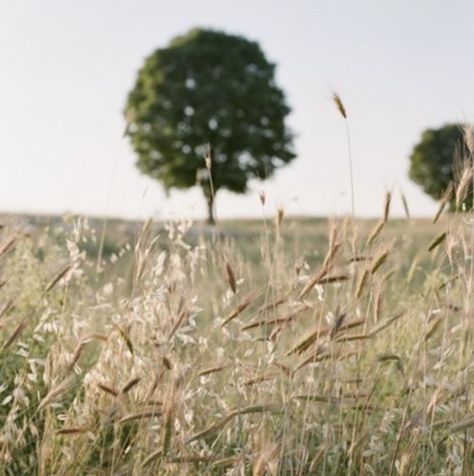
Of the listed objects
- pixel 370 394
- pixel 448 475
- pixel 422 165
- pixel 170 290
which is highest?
pixel 422 165

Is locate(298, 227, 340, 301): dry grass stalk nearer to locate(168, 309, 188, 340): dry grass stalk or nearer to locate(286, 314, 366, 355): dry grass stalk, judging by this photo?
locate(286, 314, 366, 355): dry grass stalk

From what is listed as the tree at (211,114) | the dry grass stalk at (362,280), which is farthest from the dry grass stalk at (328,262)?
the tree at (211,114)

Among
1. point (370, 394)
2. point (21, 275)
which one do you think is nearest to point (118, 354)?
point (370, 394)

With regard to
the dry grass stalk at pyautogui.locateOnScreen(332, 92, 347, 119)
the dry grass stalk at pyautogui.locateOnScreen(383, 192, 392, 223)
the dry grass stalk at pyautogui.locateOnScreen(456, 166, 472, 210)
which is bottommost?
the dry grass stalk at pyautogui.locateOnScreen(383, 192, 392, 223)

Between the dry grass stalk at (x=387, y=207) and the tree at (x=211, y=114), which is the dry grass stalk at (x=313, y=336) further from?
the tree at (x=211, y=114)

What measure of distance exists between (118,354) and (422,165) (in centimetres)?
6206

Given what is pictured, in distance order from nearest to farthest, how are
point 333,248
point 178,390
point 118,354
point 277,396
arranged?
point 178,390, point 333,248, point 118,354, point 277,396

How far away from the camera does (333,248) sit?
11.6 ft

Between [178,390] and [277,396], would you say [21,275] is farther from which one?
[178,390]

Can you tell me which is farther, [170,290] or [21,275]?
[21,275]

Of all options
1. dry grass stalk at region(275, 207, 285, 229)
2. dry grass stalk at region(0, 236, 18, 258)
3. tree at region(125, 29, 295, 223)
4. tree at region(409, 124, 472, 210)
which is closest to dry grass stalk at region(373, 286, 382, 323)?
dry grass stalk at region(275, 207, 285, 229)

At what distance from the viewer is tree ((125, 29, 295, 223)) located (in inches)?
1699

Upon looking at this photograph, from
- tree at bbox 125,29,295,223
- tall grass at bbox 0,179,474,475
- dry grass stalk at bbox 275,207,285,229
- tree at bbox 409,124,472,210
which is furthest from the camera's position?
tree at bbox 409,124,472,210

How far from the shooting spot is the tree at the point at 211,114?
4316 cm
